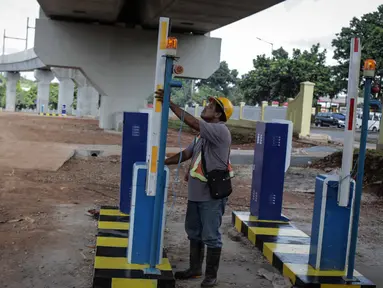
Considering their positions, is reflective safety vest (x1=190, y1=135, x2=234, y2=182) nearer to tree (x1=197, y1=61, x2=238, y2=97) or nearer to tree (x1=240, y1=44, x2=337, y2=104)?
tree (x1=240, y1=44, x2=337, y2=104)

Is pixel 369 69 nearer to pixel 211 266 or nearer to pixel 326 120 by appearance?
pixel 211 266

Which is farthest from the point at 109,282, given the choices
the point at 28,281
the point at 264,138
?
the point at 264,138

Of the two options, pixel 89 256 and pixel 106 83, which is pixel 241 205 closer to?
pixel 89 256

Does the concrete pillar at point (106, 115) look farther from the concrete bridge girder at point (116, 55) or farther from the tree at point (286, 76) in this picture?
the tree at point (286, 76)

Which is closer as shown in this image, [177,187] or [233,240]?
[233,240]

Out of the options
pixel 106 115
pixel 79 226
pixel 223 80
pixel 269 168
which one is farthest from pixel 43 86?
pixel 269 168

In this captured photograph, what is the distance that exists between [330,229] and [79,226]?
11.1 ft

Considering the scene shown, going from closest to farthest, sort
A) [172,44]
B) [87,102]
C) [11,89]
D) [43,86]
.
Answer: [172,44]
[87,102]
[43,86]
[11,89]

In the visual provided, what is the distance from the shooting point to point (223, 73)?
75750 millimetres

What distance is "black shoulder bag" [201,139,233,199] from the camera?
15.5 ft

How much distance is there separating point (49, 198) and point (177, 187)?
111 inches

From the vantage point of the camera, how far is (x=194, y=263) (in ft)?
16.4

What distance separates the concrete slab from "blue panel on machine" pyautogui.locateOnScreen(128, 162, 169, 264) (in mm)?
7469

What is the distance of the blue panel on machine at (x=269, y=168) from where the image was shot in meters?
6.71
